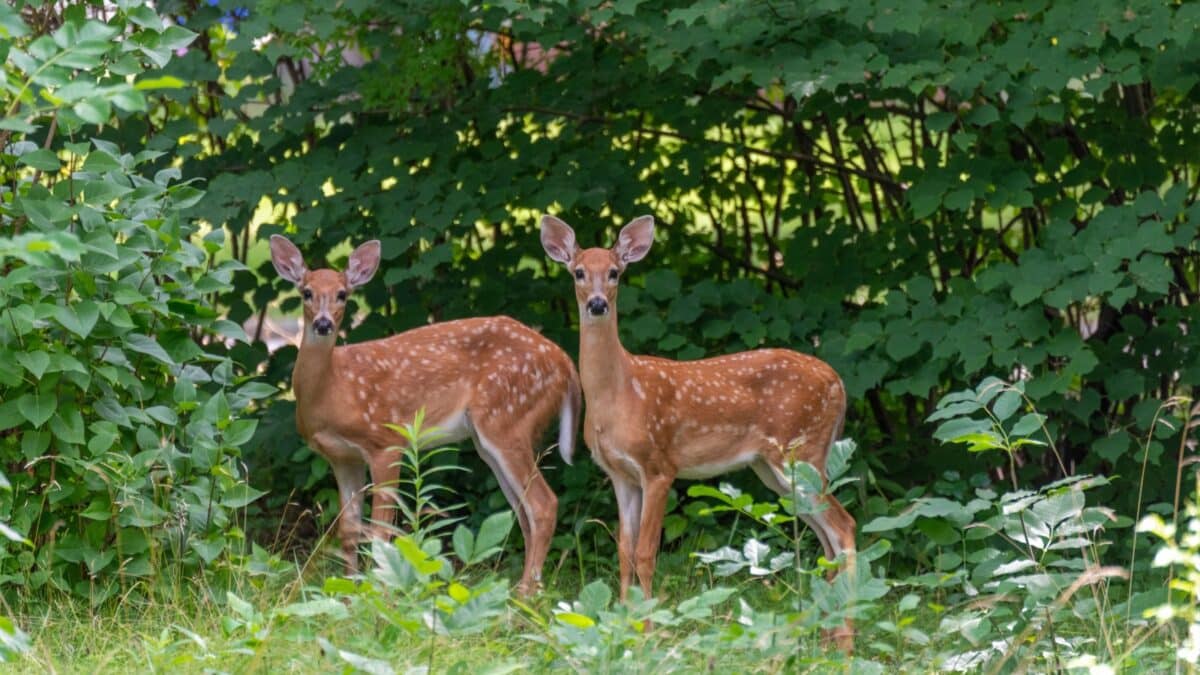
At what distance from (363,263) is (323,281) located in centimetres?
29

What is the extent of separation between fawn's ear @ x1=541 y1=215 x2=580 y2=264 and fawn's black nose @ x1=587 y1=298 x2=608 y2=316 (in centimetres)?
34

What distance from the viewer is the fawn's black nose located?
20.1ft

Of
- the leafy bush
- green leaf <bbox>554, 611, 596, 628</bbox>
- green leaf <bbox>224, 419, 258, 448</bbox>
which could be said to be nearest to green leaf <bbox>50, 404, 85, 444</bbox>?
the leafy bush

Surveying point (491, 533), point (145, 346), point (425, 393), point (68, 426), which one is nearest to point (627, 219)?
point (425, 393)

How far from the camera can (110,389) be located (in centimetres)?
562

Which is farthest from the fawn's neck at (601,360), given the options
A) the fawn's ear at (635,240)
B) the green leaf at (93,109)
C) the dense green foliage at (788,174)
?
the green leaf at (93,109)

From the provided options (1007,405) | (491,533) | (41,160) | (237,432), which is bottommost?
(237,432)

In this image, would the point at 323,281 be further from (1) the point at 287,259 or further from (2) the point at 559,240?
(2) the point at 559,240

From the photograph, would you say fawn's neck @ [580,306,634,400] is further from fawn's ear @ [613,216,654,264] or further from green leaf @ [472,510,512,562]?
green leaf @ [472,510,512,562]

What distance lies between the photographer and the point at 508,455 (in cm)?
687

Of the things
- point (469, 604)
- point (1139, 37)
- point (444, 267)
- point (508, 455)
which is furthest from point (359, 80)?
point (469, 604)

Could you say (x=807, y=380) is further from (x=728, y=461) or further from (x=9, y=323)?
(x=9, y=323)

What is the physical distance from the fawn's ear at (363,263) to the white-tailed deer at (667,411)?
27.7 inches

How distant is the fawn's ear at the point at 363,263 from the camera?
6.73 meters
